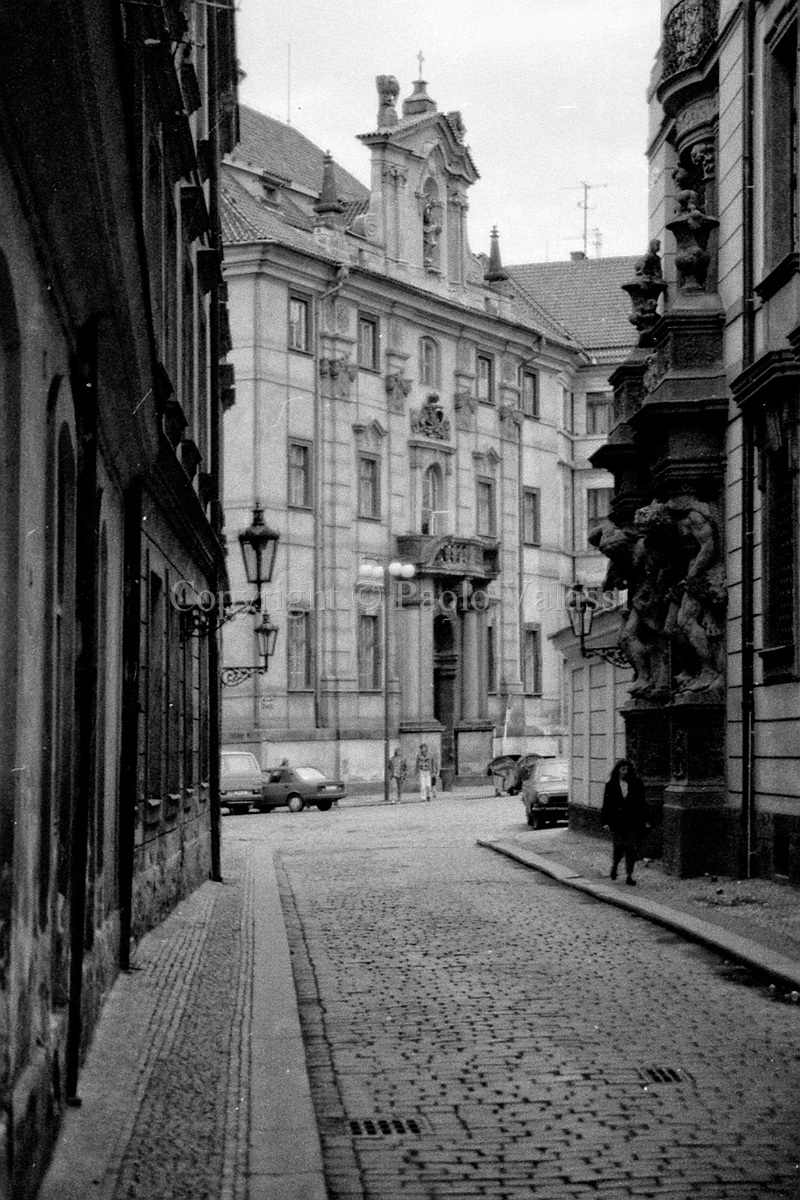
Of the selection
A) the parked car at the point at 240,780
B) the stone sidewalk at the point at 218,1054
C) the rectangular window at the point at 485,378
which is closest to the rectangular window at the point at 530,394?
the rectangular window at the point at 485,378

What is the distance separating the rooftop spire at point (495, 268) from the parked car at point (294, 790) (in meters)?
22.3

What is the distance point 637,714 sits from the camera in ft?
85.2

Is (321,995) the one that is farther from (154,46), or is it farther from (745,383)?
(745,383)

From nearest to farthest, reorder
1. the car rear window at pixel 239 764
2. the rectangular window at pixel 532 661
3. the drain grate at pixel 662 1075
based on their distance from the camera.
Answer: the drain grate at pixel 662 1075 → the car rear window at pixel 239 764 → the rectangular window at pixel 532 661

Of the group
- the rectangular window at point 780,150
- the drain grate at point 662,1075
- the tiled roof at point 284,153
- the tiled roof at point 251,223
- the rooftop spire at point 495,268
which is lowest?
the drain grate at point 662,1075

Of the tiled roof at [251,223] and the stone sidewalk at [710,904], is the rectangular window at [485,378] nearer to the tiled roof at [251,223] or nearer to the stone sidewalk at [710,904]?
the tiled roof at [251,223]

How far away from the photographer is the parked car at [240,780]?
48188 millimetres

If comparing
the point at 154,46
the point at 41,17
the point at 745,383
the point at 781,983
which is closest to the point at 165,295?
the point at 154,46

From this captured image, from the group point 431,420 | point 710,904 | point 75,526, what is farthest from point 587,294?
point 75,526

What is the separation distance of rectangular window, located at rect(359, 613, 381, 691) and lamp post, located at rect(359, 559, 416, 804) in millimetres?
285

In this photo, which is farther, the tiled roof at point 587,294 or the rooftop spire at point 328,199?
the tiled roof at point 587,294

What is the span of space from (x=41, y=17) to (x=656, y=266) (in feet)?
69.5

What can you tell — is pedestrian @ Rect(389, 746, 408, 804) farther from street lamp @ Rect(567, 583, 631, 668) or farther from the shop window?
street lamp @ Rect(567, 583, 631, 668)

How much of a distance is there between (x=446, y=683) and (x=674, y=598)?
122 ft
